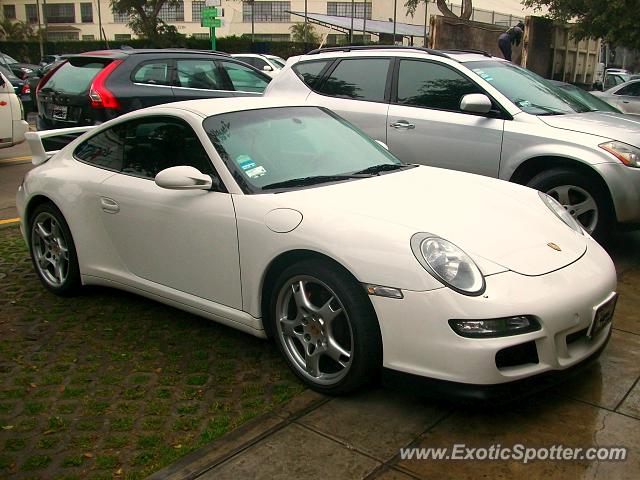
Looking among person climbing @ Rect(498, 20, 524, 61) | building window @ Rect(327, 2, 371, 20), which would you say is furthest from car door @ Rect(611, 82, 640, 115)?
building window @ Rect(327, 2, 371, 20)

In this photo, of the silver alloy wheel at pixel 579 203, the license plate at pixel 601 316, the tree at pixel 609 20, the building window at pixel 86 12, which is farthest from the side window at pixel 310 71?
the building window at pixel 86 12

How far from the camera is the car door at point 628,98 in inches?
523

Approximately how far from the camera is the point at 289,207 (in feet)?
11.9

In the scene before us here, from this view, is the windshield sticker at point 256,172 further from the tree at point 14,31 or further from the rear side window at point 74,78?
the tree at point 14,31

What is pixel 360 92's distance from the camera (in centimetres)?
697

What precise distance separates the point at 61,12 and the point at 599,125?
90.4 m

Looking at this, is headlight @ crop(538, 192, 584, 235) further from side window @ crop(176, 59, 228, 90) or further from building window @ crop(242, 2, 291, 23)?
building window @ crop(242, 2, 291, 23)

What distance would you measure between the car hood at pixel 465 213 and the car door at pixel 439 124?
6.72 feet

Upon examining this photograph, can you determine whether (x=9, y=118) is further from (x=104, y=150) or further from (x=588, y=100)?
(x=588, y=100)

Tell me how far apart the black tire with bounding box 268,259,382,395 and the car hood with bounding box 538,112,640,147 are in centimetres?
338

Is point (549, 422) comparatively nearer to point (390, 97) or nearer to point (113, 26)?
point (390, 97)

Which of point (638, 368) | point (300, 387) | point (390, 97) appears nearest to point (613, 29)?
point (390, 97)

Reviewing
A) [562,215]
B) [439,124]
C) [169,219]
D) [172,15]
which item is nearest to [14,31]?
[172,15]

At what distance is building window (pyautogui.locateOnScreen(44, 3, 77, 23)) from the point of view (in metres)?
84.8
